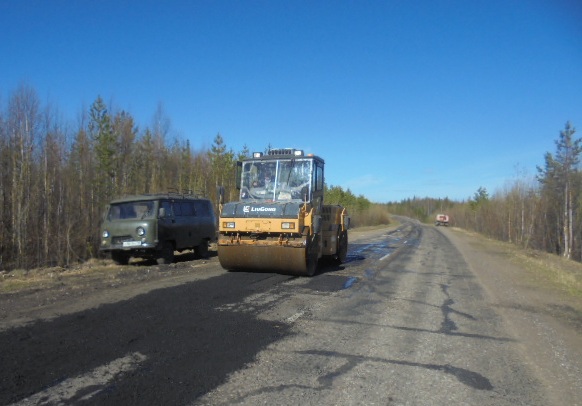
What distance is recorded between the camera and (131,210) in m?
14.1

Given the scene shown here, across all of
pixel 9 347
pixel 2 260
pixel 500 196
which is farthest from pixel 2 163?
pixel 500 196

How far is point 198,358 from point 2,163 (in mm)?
13680

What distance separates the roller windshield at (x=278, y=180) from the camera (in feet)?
38.6

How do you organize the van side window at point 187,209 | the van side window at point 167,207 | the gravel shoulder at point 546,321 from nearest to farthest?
the gravel shoulder at point 546,321
the van side window at point 167,207
the van side window at point 187,209

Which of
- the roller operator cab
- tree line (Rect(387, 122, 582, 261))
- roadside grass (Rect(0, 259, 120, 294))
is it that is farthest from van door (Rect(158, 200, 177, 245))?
tree line (Rect(387, 122, 582, 261))

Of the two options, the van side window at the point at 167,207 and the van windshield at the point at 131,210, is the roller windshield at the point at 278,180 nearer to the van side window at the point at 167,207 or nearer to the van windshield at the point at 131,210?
the van side window at the point at 167,207

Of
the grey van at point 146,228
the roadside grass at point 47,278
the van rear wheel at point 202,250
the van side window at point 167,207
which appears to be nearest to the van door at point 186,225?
the grey van at point 146,228

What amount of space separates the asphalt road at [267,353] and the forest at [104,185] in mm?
8803

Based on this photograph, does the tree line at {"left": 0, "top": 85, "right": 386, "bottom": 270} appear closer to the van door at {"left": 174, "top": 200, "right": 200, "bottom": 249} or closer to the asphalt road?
the van door at {"left": 174, "top": 200, "right": 200, "bottom": 249}

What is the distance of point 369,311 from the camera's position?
7.95m

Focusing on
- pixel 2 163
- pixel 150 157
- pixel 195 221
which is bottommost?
pixel 195 221

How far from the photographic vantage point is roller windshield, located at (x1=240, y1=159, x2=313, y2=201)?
38.6ft

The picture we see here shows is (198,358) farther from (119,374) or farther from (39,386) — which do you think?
(39,386)

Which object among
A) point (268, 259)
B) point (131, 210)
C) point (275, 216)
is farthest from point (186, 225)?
point (275, 216)
